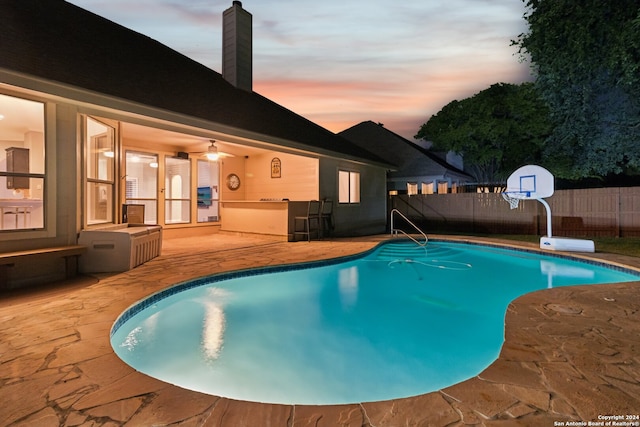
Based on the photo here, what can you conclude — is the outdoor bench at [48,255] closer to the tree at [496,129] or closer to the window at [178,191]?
the window at [178,191]

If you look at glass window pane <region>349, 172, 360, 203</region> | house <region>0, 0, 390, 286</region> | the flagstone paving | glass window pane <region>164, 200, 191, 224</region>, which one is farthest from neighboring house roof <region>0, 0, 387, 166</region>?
glass window pane <region>164, 200, 191, 224</region>

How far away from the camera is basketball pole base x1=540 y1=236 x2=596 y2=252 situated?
7.41 meters

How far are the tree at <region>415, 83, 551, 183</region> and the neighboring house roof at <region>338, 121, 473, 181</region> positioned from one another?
1.59 meters

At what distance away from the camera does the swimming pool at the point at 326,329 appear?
2.82 meters

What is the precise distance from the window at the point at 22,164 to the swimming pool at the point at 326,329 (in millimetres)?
2195

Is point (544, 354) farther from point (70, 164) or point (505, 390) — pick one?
point (70, 164)

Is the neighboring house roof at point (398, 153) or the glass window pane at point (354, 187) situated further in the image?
the neighboring house roof at point (398, 153)

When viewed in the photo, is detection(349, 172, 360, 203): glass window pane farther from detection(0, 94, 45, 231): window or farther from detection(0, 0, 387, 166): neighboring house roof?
detection(0, 94, 45, 231): window

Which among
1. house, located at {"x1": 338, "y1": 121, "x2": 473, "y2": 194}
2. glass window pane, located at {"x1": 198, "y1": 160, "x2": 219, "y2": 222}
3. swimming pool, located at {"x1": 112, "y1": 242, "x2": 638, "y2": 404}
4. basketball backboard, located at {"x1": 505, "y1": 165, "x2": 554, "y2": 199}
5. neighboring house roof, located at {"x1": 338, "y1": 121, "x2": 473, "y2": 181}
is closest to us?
swimming pool, located at {"x1": 112, "y1": 242, "x2": 638, "y2": 404}

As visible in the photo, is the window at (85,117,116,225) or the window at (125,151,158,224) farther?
the window at (125,151,158,224)

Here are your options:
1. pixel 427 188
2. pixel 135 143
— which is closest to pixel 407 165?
pixel 427 188

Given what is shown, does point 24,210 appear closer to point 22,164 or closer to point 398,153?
point 22,164

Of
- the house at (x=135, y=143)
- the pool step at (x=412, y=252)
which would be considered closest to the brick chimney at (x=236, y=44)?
the house at (x=135, y=143)

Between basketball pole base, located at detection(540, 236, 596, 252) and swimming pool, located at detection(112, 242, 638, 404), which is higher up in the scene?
basketball pole base, located at detection(540, 236, 596, 252)
